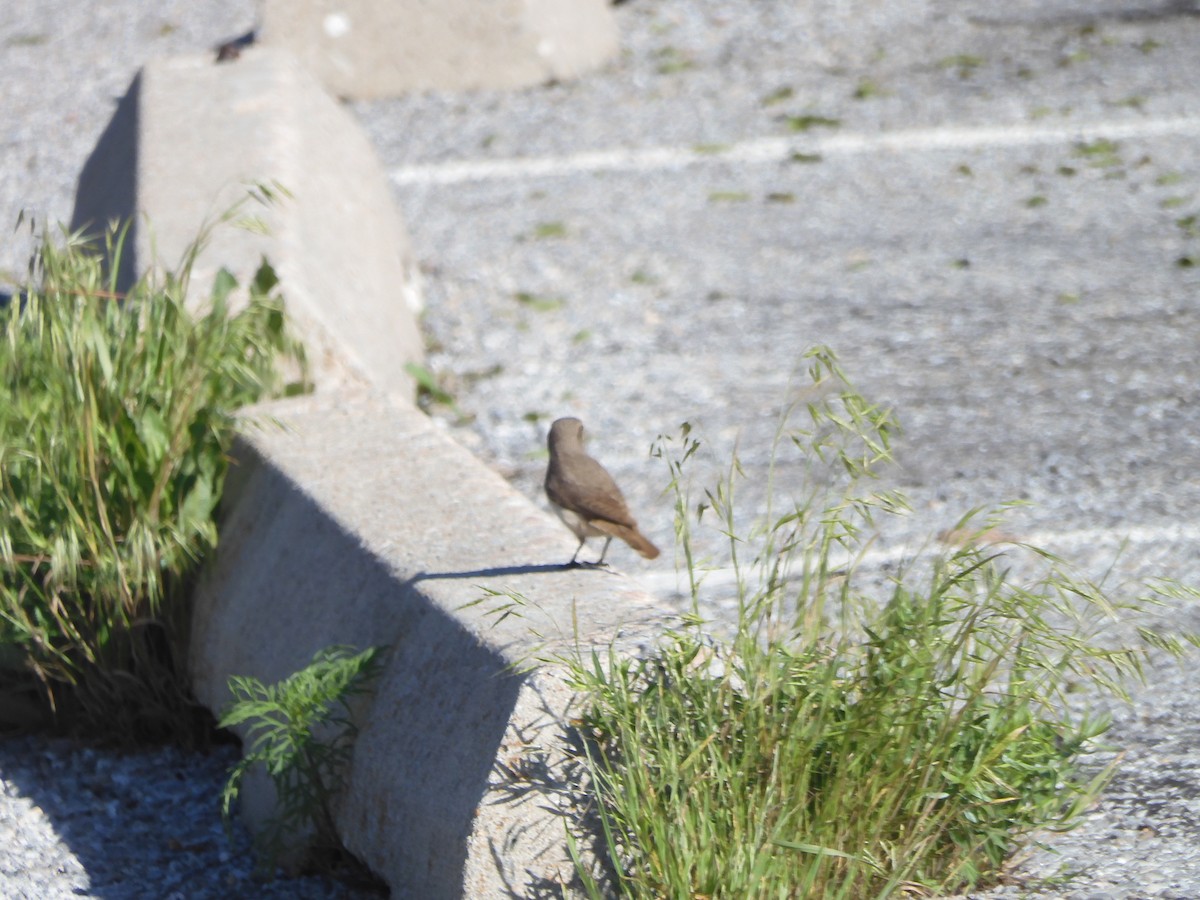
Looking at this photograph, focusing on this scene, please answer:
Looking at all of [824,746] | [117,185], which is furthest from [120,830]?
[117,185]

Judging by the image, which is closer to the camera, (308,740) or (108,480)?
(308,740)

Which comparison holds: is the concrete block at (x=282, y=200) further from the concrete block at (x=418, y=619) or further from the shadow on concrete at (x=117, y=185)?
the concrete block at (x=418, y=619)

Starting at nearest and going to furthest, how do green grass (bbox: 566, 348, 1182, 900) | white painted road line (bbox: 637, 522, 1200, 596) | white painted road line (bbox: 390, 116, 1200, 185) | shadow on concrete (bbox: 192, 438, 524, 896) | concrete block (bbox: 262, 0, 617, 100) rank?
green grass (bbox: 566, 348, 1182, 900)
shadow on concrete (bbox: 192, 438, 524, 896)
white painted road line (bbox: 637, 522, 1200, 596)
white painted road line (bbox: 390, 116, 1200, 185)
concrete block (bbox: 262, 0, 617, 100)

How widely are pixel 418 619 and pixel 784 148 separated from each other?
5.77m

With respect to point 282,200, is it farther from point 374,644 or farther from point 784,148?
point 784,148

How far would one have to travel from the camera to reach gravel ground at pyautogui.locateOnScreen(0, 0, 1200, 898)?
4148 millimetres

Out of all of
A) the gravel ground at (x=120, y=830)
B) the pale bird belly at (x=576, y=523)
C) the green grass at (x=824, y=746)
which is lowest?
the gravel ground at (x=120, y=830)

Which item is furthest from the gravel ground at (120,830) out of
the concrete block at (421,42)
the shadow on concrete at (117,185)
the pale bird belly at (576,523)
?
the concrete block at (421,42)

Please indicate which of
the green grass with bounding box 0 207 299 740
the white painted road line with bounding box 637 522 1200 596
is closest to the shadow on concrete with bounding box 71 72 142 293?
the green grass with bounding box 0 207 299 740

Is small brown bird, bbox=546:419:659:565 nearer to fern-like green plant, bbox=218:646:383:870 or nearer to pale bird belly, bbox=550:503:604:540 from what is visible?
pale bird belly, bbox=550:503:604:540

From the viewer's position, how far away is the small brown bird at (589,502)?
345 centimetres

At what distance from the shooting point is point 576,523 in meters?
3.52

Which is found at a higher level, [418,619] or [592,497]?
[592,497]

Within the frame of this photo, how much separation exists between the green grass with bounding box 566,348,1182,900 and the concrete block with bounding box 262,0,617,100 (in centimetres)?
706
